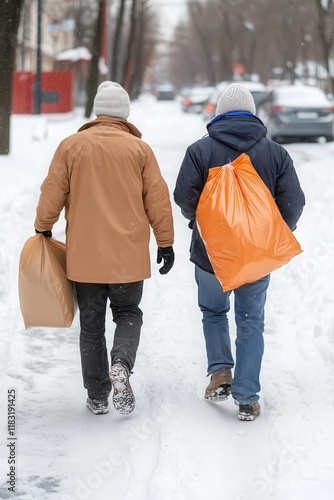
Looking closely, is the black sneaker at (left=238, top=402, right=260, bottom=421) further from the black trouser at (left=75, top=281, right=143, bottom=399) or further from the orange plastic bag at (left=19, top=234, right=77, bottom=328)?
Answer: the orange plastic bag at (left=19, top=234, right=77, bottom=328)

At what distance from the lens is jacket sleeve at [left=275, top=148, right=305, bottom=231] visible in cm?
476

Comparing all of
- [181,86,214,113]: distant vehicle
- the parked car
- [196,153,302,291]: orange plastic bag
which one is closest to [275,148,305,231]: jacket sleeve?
[196,153,302,291]: orange plastic bag

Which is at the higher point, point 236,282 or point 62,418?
point 236,282

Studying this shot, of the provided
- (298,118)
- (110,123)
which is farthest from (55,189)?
(298,118)

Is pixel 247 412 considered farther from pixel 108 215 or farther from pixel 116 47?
pixel 116 47

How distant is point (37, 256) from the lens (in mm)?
4773

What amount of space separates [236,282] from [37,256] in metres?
1.06

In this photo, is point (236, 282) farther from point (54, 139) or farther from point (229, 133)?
point (54, 139)

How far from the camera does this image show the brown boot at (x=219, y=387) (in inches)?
199

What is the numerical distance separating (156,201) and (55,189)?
1.74 ft

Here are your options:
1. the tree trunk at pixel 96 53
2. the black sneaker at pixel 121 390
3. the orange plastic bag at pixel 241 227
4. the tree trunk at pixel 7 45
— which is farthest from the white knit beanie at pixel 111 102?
the tree trunk at pixel 96 53

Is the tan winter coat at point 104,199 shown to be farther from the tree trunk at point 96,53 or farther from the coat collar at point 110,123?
the tree trunk at point 96,53

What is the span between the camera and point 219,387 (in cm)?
507

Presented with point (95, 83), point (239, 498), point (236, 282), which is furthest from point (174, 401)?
point (95, 83)
